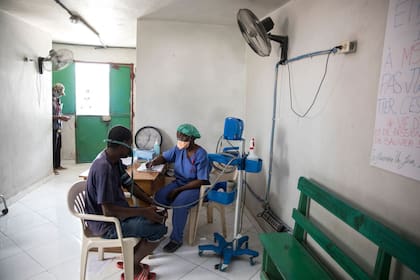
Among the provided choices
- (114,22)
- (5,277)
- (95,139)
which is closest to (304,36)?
(114,22)

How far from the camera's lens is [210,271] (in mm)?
2271

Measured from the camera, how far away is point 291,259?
174cm

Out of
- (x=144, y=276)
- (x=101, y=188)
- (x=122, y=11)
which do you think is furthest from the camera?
(x=122, y=11)

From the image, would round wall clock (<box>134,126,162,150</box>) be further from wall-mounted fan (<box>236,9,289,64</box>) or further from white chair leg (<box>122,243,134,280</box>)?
white chair leg (<box>122,243,134,280</box>)

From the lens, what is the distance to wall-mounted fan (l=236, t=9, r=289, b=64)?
2.18 metres

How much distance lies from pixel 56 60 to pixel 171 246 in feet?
10.7

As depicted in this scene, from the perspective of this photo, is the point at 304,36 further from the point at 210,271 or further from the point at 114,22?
the point at 114,22

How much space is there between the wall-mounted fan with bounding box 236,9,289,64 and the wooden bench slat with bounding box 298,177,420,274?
1.25m

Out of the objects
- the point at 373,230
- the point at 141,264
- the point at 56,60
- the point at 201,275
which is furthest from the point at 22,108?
the point at 373,230

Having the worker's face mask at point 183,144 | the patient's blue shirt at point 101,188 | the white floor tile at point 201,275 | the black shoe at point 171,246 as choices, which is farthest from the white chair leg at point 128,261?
the worker's face mask at point 183,144

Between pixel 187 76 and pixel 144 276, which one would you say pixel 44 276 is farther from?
pixel 187 76

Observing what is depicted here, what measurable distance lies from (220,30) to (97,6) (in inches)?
58.7

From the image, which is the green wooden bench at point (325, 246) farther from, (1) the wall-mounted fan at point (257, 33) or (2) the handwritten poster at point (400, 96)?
(1) the wall-mounted fan at point (257, 33)

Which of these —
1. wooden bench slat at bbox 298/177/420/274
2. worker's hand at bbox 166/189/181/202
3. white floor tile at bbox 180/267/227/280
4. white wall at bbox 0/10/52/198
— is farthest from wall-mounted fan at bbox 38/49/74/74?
wooden bench slat at bbox 298/177/420/274
